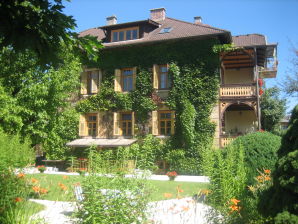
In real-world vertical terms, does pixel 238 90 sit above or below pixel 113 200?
above

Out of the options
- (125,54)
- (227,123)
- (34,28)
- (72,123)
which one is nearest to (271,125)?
(227,123)

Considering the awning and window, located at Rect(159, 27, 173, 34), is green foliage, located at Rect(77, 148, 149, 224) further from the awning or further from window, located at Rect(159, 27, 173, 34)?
window, located at Rect(159, 27, 173, 34)

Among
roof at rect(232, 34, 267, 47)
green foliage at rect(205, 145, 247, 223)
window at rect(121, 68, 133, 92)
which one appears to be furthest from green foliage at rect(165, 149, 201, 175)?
green foliage at rect(205, 145, 247, 223)

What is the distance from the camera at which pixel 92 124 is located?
20.3 meters

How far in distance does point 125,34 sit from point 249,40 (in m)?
8.04

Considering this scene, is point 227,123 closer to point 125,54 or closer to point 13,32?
point 125,54

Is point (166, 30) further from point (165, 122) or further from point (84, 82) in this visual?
point (84, 82)

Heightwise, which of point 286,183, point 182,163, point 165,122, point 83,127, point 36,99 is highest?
point 36,99

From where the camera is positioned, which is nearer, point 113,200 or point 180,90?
point 113,200

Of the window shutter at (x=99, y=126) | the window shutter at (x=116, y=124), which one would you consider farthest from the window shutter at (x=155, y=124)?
the window shutter at (x=99, y=126)

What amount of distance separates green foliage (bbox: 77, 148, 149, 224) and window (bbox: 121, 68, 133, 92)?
14.8 meters

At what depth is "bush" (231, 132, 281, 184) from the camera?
7.69 m

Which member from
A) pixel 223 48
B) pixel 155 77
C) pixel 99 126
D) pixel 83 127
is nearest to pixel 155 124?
pixel 155 77

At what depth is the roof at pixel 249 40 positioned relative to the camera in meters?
19.0
